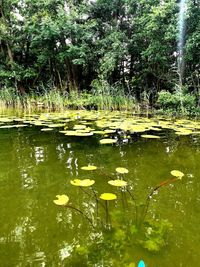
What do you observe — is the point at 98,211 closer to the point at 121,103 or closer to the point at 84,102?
the point at 121,103

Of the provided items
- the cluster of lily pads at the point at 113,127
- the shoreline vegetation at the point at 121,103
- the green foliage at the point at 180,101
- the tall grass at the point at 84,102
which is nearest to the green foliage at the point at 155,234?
the cluster of lily pads at the point at 113,127

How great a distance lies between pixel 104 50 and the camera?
8.32m

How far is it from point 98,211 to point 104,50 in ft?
25.1

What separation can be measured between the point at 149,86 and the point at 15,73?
5.21 m

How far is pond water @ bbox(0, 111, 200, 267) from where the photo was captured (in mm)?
1031

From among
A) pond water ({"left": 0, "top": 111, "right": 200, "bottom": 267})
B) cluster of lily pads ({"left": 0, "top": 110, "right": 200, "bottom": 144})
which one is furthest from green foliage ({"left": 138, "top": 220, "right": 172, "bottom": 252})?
cluster of lily pads ({"left": 0, "top": 110, "right": 200, "bottom": 144})

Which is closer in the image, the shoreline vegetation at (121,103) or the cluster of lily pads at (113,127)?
the cluster of lily pads at (113,127)

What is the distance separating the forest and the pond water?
445cm

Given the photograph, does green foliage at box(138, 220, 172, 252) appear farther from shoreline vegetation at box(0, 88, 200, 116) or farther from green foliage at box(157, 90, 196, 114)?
green foliage at box(157, 90, 196, 114)

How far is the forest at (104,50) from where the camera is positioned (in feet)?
21.4

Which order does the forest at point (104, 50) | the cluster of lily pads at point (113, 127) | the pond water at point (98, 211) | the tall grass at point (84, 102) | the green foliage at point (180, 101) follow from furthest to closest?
the tall grass at point (84, 102) < the forest at point (104, 50) < the green foliage at point (180, 101) < the cluster of lily pads at point (113, 127) < the pond water at point (98, 211)

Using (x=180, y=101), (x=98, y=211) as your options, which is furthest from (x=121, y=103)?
(x=98, y=211)

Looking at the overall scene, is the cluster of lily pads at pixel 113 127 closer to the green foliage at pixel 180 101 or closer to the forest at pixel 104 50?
the green foliage at pixel 180 101

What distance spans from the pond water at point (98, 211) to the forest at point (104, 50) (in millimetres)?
4453
